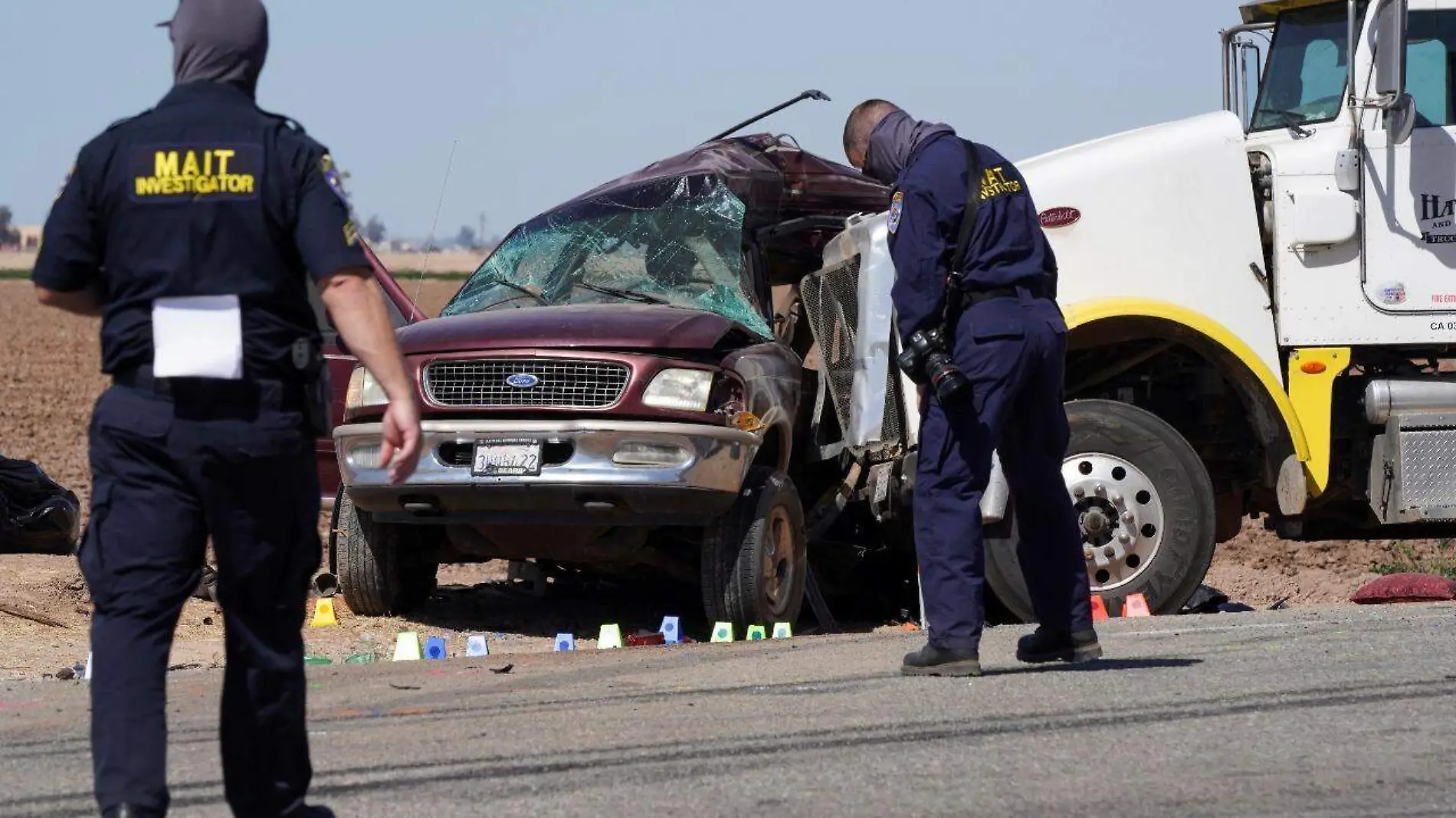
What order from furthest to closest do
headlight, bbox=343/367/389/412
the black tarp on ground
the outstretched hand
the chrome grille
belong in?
the black tarp on ground → headlight, bbox=343/367/389/412 → the chrome grille → the outstretched hand

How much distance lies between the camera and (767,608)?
8703 mm

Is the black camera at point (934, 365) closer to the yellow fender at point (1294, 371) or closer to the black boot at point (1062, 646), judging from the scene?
the black boot at point (1062, 646)

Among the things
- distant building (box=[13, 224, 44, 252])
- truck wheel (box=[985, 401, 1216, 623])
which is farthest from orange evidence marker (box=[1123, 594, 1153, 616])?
distant building (box=[13, 224, 44, 252])

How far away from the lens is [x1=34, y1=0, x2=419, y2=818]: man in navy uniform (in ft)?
12.5

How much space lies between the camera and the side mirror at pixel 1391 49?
8617 mm

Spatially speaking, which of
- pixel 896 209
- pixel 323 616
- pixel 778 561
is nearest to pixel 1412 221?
pixel 778 561

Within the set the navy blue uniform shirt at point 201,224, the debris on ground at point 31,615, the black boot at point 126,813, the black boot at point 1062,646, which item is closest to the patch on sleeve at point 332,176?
the navy blue uniform shirt at point 201,224

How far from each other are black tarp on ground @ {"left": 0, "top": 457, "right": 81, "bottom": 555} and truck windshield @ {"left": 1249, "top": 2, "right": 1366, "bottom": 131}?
6.63 meters

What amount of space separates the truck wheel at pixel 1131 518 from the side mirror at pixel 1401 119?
5.17 feet

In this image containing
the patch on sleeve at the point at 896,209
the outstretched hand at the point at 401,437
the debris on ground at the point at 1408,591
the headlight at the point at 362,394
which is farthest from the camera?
the debris on ground at the point at 1408,591

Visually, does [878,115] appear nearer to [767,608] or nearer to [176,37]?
[767,608]

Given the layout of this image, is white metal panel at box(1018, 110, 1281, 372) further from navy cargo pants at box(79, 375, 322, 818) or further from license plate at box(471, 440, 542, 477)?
navy cargo pants at box(79, 375, 322, 818)

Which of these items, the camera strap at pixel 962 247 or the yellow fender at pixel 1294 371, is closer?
the camera strap at pixel 962 247

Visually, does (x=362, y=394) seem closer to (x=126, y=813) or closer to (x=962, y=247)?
(x=962, y=247)
